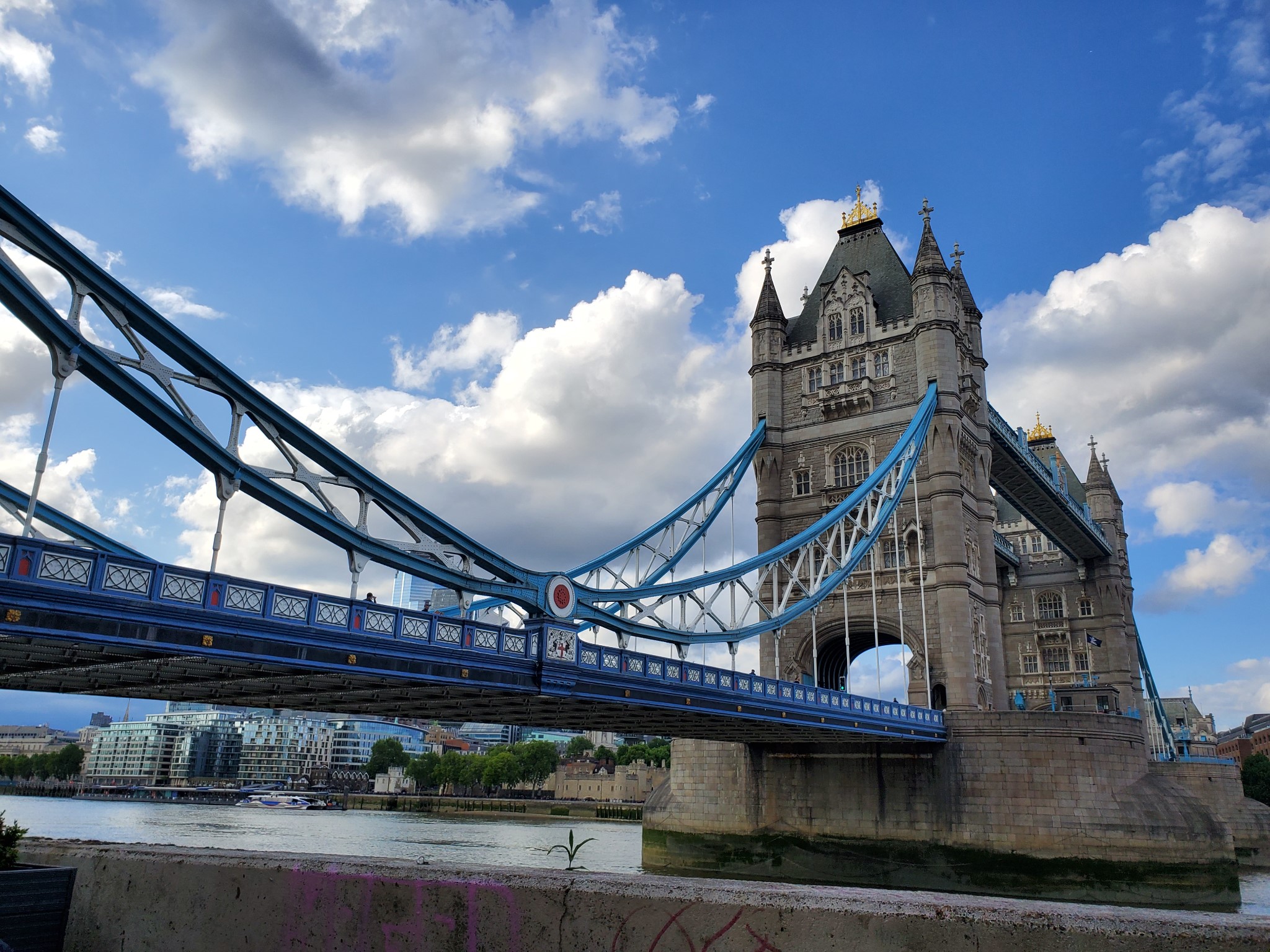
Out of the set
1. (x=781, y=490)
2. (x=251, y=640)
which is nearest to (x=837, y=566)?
(x=781, y=490)

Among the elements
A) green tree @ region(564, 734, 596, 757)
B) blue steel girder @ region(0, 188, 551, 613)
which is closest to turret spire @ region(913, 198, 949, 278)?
blue steel girder @ region(0, 188, 551, 613)

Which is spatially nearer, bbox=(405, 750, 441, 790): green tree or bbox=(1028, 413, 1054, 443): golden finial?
bbox=(1028, 413, 1054, 443): golden finial

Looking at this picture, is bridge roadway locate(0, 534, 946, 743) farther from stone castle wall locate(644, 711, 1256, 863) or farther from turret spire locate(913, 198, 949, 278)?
turret spire locate(913, 198, 949, 278)

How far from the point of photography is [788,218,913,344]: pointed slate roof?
137ft

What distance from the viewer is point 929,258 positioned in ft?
131

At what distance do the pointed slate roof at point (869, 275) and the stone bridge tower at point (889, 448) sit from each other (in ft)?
0.24

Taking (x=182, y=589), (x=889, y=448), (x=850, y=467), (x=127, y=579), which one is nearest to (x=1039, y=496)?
(x=889, y=448)

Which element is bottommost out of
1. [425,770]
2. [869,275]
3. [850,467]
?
[425,770]

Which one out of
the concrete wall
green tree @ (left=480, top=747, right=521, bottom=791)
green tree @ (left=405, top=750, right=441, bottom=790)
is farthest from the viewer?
green tree @ (left=405, top=750, right=441, bottom=790)

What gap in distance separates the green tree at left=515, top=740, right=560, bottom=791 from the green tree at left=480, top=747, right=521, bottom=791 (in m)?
0.73

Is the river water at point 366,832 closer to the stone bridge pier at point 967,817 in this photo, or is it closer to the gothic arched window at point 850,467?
the stone bridge pier at point 967,817

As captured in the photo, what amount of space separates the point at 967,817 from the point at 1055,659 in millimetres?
33834

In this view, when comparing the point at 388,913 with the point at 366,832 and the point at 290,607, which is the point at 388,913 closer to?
the point at 290,607

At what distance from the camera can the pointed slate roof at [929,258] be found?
39.8 m
